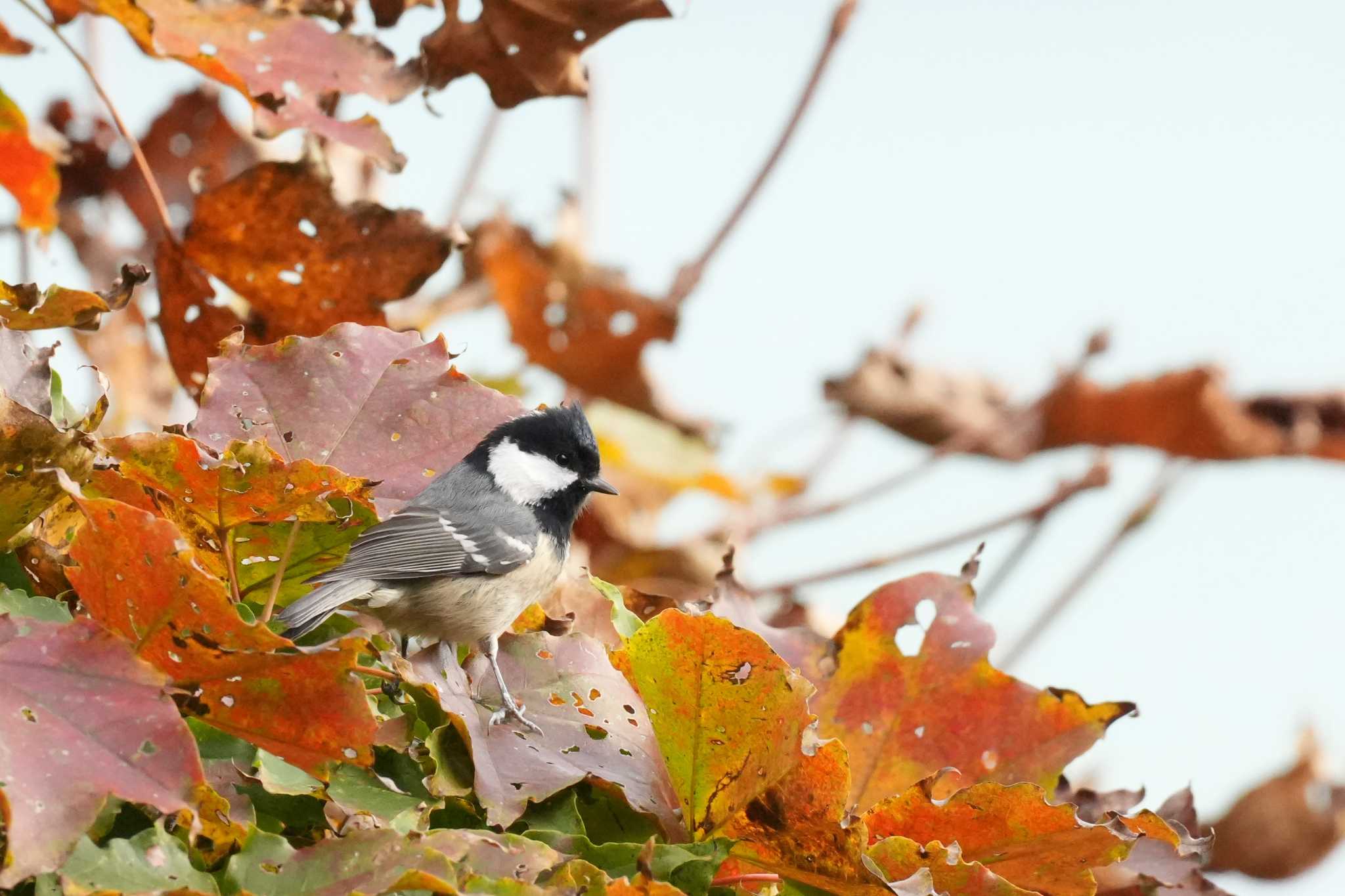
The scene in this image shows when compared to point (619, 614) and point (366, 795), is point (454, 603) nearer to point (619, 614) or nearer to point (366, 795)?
point (619, 614)

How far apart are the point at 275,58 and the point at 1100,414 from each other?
3.83 ft

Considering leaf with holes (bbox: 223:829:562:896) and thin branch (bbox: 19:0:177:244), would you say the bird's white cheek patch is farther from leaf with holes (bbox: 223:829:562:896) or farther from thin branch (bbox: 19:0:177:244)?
leaf with holes (bbox: 223:829:562:896)

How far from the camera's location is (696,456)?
73.6 inches

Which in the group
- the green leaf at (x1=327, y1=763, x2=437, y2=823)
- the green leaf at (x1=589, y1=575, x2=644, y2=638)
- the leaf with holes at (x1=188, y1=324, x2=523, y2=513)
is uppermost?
the leaf with holes at (x1=188, y1=324, x2=523, y2=513)

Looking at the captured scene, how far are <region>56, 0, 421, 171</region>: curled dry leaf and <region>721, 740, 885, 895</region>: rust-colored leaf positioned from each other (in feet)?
1.80

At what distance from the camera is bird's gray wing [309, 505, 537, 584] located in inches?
50.6

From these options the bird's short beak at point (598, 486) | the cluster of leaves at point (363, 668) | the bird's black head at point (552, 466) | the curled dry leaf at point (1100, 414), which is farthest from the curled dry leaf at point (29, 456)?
the curled dry leaf at point (1100, 414)

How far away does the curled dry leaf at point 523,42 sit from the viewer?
1.04m

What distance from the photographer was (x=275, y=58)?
0.99 m

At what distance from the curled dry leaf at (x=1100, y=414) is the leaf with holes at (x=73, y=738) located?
131 centimetres

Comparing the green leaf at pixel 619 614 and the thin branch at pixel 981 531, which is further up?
the green leaf at pixel 619 614

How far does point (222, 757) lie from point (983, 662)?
45 centimetres

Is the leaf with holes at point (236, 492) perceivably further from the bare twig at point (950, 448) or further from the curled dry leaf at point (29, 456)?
the bare twig at point (950, 448)

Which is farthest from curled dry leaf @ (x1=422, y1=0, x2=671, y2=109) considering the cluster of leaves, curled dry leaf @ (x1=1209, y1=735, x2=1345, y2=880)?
curled dry leaf @ (x1=1209, y1=735, x2=1345, y2=880)
